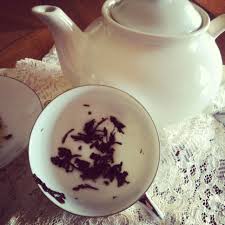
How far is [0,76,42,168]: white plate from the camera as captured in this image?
20.4 inches

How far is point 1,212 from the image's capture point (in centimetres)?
47

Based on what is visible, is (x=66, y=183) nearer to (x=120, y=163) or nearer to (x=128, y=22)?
(x=120, y=163)

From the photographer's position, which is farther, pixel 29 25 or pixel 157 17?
pixel 29 25

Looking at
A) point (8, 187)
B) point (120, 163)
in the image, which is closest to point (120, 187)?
point (120, 163)

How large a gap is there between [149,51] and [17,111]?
248mm

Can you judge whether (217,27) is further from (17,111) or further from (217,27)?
(17,111)

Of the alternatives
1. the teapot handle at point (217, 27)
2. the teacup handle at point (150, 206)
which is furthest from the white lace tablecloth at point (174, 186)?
the teapot handle at point (217, 27)

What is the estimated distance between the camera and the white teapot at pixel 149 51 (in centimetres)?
48

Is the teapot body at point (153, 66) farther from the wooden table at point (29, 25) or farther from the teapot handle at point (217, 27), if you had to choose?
the wooden table at point (29, 25)

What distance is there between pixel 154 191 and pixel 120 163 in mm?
83

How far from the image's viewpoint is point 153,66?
0.48 metres

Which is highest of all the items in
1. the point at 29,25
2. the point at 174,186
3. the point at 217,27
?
the point at 217,27

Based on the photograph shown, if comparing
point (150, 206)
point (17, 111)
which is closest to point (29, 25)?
point (17, 111)

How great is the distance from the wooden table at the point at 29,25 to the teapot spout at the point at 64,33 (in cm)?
20
